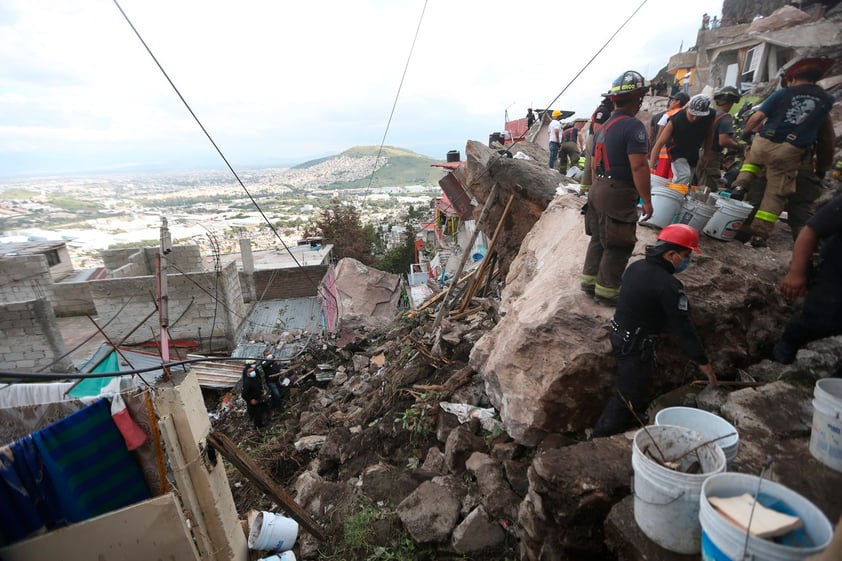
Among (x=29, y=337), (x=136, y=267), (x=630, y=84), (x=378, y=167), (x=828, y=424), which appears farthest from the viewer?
(x=378, y=167)

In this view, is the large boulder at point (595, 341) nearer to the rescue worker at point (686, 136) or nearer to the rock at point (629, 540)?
the rescue worker at point (686, 136)

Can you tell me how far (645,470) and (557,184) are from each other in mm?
6112

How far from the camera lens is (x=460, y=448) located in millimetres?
4352

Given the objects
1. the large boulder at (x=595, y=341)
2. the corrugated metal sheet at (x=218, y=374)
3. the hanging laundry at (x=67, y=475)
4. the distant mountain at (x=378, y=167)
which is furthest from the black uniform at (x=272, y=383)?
the distant mountain at (x=378, y=167)

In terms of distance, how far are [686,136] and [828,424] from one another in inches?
154

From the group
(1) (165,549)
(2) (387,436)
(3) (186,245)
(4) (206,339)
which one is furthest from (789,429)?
(3) (186,245)

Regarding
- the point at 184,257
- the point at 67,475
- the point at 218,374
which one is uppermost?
the point at 67,475

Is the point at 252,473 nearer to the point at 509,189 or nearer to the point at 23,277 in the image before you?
the point at 509,189

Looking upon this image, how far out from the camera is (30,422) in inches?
149

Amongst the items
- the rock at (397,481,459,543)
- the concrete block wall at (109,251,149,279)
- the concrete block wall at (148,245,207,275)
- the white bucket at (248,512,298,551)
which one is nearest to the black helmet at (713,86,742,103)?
the rock at (397,481,459,543)

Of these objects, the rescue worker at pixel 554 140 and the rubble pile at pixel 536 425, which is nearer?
the rubble pile at pixel 536 425

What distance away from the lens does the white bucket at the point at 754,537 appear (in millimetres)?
1464

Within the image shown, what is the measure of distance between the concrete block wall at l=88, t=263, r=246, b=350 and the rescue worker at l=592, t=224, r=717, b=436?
469 inches

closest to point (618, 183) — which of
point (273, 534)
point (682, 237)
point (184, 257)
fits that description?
point (682, 237)
